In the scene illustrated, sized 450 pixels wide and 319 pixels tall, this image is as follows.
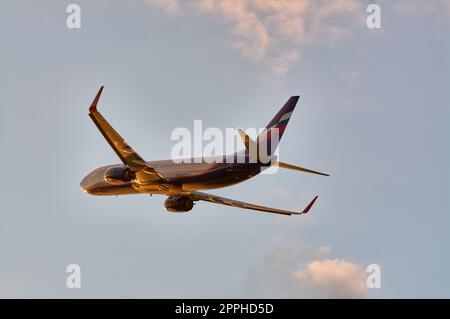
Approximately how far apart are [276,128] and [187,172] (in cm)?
927

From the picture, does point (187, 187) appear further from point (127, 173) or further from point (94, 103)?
point (94, 103)

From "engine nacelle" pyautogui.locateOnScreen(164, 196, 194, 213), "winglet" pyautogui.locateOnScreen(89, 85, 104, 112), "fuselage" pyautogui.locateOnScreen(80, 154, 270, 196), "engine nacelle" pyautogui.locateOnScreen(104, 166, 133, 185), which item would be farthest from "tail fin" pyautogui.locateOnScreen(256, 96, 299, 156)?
"winglet" pyautogui.locateOnScreen(89, 85, 104, 112)

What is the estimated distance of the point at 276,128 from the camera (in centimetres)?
6444

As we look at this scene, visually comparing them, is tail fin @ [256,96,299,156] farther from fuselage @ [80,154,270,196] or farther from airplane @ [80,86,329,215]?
fuselage @ [80,154,270,196]

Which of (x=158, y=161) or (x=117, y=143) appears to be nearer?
(x=117, y=143)

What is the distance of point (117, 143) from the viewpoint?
178 feet

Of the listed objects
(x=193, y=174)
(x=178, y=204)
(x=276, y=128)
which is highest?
(x=276, y=128)

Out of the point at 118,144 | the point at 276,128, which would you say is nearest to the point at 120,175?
the point at 118,144

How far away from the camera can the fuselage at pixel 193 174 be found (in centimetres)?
5928

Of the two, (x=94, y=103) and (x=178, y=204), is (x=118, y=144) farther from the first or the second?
(x=178, y=204)

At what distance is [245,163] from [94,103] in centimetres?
1422

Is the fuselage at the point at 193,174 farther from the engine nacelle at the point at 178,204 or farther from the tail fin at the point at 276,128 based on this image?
the tail fin at the point at 276,128

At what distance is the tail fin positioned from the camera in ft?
207
